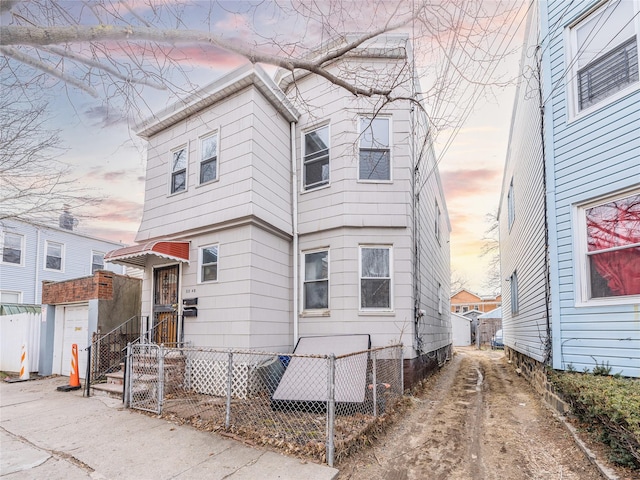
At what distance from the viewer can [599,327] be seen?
5508mm

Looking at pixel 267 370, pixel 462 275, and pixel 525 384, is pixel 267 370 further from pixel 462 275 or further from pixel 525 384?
pixel 462 275

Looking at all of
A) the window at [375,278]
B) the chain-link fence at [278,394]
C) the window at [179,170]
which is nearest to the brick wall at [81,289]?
the chain-link fence at [278,394]

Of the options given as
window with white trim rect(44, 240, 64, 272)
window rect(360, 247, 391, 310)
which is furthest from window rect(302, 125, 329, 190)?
window with white trim rect(44, 240, 64, 272)

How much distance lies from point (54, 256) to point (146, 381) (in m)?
14.1

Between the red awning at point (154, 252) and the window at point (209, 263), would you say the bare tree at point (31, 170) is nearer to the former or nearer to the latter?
the red awning at point (154, 252)

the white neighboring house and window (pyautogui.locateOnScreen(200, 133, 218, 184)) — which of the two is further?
window (pyautogui.locateOnScreen(200, 133, 218, 184))

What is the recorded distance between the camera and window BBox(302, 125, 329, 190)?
8.70 m

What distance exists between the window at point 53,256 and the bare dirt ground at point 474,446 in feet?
57.2

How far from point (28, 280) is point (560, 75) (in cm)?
2021

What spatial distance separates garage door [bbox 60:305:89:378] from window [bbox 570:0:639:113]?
11.8 m

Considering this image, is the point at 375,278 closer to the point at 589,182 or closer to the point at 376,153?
the point at 376,153

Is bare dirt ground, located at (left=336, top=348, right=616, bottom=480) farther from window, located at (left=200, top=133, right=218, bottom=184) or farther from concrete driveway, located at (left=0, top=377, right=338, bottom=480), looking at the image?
window, located at (left=200, top=133, right=218, bottom=184)

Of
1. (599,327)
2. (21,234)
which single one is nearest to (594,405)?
(599,327)

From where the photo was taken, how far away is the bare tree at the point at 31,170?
23.6 feet
